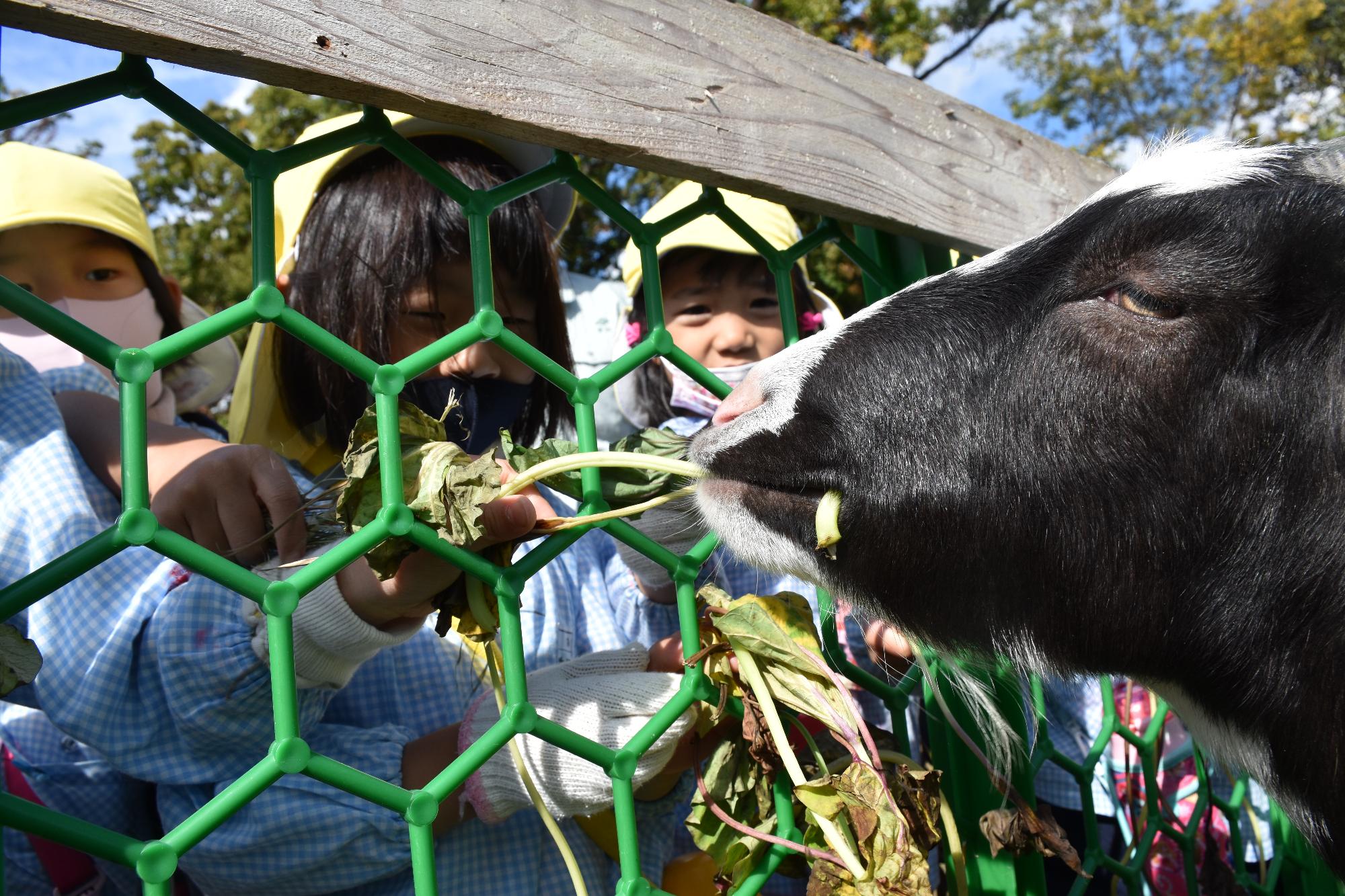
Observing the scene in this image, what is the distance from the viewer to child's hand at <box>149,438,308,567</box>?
128 centimetres

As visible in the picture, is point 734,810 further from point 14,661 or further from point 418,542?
point 14,661

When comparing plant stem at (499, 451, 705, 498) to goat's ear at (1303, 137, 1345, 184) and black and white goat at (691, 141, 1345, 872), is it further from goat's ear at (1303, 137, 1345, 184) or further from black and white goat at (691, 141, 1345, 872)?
goat's ear at (1303, 137, 1345, 184)

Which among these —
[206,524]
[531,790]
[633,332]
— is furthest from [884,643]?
[633,332]

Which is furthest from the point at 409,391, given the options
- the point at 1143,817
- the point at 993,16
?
the point at 993,16

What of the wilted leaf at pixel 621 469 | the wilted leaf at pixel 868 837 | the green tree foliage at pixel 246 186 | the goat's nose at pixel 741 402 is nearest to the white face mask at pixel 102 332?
the wilted leaf at pixel 621 469

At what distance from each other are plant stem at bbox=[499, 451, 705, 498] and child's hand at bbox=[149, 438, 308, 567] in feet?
0.88

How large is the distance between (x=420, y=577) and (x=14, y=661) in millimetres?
413

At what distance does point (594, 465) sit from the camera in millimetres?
1259

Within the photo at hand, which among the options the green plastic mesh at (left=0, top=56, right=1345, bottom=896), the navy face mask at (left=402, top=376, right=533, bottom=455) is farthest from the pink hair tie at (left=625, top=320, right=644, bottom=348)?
the green plastic mesh at (left=0, top=56, right=1345, bottom=896)

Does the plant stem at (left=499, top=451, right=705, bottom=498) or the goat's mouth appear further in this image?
the goat's mouth

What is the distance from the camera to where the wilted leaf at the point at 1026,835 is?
1.61m

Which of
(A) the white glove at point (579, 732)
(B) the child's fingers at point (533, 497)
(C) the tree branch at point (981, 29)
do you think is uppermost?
(C) the tree branch at point (981, 29)

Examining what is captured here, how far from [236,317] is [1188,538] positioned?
45.3 inches

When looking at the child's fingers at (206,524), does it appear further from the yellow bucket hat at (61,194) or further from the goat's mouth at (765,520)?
the yellow bucket hat at (61,194)
